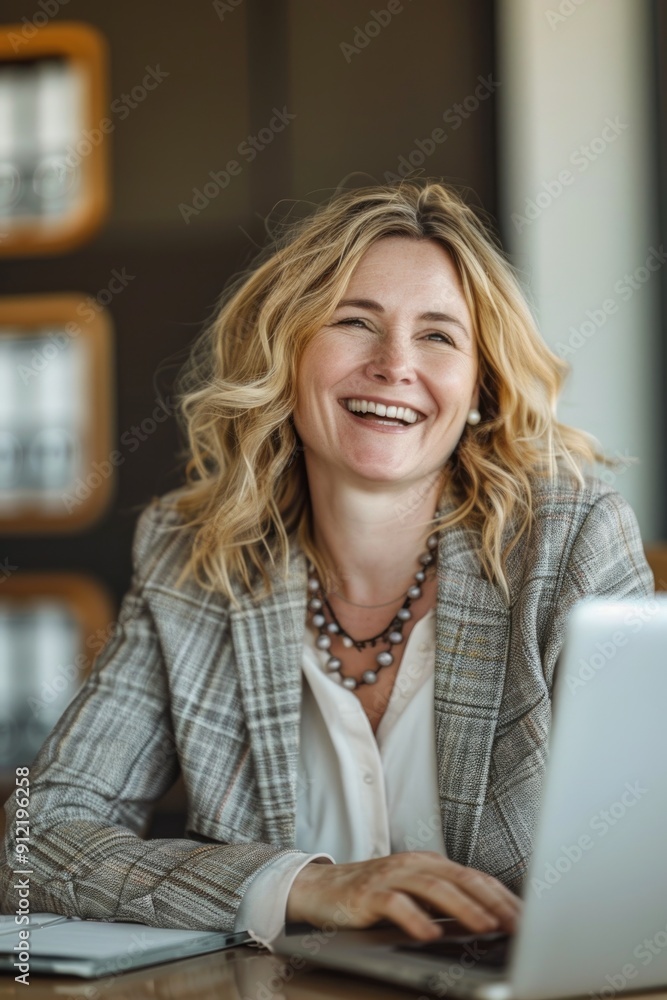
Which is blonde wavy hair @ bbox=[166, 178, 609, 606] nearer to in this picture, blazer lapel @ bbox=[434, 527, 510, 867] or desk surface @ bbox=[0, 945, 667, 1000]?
blazer lapel @ bbox=[434, 527, 510, 867]

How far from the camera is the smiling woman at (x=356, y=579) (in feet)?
4.49

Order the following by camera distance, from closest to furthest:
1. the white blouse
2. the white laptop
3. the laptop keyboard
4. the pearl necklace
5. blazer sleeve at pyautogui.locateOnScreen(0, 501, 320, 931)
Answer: the white laptop → the laptop keyboard → blazer sleeve at pyautogui.locateOnScreen(0, 501, 320, 931) → the white blouse → the pearl necklace

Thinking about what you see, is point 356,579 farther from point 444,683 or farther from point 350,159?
point 350,159

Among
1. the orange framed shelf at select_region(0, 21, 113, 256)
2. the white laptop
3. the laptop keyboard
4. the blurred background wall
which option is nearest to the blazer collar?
the laptop keyboard

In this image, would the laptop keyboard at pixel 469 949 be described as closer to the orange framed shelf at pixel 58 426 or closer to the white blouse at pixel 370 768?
the white blouse at pixel 370 768

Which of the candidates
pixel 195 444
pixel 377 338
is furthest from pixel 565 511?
pixel 195 444

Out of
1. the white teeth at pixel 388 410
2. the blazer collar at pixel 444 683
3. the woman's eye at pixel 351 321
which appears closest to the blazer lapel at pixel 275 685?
the blazer collar at pixel 444 683

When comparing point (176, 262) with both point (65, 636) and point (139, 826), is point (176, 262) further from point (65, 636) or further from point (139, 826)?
point (139, 826)

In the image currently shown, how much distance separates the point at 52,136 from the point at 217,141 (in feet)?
1.64

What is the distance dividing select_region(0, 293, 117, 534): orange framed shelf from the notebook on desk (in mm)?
2349

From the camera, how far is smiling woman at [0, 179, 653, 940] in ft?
4.49

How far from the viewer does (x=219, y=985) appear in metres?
0.91

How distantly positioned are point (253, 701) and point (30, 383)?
7.22ft

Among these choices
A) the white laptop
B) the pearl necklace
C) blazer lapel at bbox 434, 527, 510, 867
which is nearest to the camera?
the white laptop
